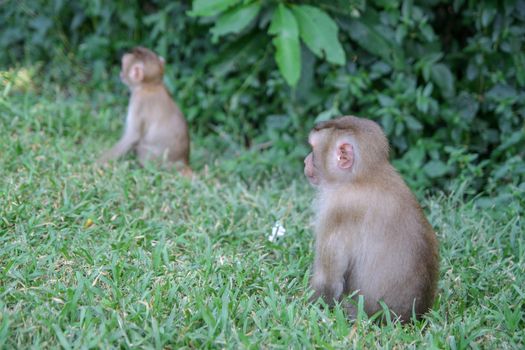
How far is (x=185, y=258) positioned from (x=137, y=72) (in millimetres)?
2714

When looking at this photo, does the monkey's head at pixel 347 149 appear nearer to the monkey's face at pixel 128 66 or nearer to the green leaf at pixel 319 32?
the green leaf at pixel 319 32

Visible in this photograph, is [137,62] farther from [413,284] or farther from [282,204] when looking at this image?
[413,284]

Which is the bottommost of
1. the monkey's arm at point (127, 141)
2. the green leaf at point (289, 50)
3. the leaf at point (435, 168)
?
the leaf at point (435, 168)

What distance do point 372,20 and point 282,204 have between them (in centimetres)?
197

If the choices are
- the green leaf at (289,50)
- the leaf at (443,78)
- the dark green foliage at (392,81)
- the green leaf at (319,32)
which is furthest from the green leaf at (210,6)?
the leaf at (443,78)

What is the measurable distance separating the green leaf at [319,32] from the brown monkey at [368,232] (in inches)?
74.8

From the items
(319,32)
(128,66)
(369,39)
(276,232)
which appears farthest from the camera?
(128,66)

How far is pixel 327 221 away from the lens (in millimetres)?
4254

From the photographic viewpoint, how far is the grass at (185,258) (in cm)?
381

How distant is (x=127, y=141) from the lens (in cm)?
677

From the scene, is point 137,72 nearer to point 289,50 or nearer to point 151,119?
point 151,119

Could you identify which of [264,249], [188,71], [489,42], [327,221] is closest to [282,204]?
[264,249]

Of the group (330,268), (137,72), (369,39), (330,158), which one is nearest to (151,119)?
(137,72)

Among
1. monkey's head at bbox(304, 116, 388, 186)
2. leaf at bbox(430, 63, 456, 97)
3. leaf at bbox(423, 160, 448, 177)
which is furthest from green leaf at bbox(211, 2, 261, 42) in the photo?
monkey's head at bbox(304, 116, 388, 186)
